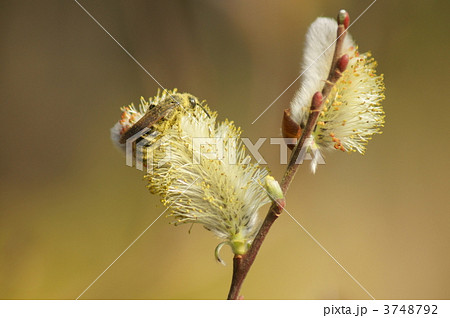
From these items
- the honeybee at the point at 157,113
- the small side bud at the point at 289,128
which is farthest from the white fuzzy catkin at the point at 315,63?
the honeybee at the point at 157,113

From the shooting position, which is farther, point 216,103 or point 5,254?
point 216,103

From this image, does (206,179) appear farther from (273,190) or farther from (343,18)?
(343,18)

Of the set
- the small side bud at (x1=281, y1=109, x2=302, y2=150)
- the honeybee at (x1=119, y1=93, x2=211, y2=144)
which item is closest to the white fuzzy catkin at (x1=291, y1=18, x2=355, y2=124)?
the small side bud at (x1=281, y1=109, x2=302, y2=150)

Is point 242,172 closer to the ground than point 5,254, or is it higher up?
higher up

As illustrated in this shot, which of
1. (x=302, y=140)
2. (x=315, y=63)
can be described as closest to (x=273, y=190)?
(x=302, y=140)

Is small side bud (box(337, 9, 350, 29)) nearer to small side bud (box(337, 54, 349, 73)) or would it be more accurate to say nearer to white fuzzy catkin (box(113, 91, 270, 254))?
small side bud (box(337, 54, 349, 73))

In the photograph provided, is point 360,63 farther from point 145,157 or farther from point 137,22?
point 137,22

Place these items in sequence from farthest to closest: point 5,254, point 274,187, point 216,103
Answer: point 216,103, point 5,254, point 274,187

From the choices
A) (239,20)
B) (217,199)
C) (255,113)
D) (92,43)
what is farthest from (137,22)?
(217,199)
